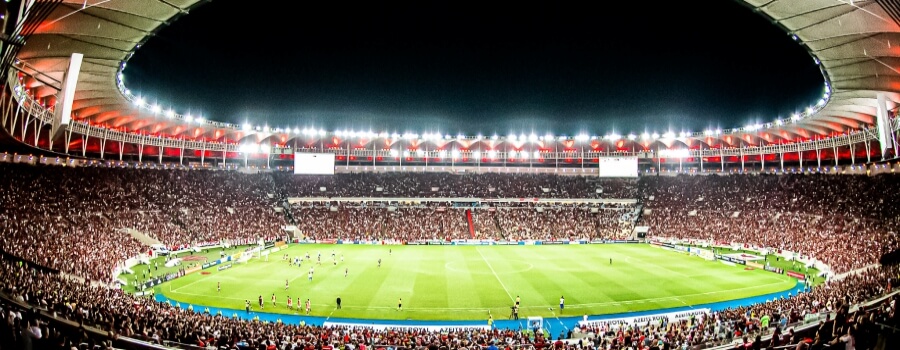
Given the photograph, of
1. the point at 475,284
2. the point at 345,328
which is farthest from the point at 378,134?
the point at 345,328

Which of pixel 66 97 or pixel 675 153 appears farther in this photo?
pixel 675 153

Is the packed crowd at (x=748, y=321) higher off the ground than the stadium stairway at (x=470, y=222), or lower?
lower

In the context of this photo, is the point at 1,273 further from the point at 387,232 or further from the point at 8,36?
the point at 387,232

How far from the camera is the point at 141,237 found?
148 ft

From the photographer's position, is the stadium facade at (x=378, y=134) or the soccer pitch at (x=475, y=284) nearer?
the stadium facade at (x=378, y=134)

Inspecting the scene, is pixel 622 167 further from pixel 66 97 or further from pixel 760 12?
pixel 66 97

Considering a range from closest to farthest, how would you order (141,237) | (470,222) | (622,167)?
1. (141,237)
2. (622,167)
3. (470,222)

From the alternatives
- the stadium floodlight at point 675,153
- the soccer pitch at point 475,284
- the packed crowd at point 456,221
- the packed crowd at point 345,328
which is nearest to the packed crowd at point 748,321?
the packed crowd at point 345,328

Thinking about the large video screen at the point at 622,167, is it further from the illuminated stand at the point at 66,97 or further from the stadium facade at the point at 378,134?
the illuminated stand at the point at 66,97

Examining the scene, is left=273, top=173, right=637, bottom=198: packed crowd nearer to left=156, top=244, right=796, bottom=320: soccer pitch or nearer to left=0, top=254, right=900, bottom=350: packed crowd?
left=156, top=244, right=796, bottom=320: soccer pitch

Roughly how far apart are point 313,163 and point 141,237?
22.6 meters

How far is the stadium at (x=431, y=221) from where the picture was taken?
715 inches

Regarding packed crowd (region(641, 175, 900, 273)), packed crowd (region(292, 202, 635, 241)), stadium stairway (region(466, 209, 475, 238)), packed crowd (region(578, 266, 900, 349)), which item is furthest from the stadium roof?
stadium stairway (region(466, 209, 475, 238))

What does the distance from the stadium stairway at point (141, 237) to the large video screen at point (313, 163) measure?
20.0 meters
